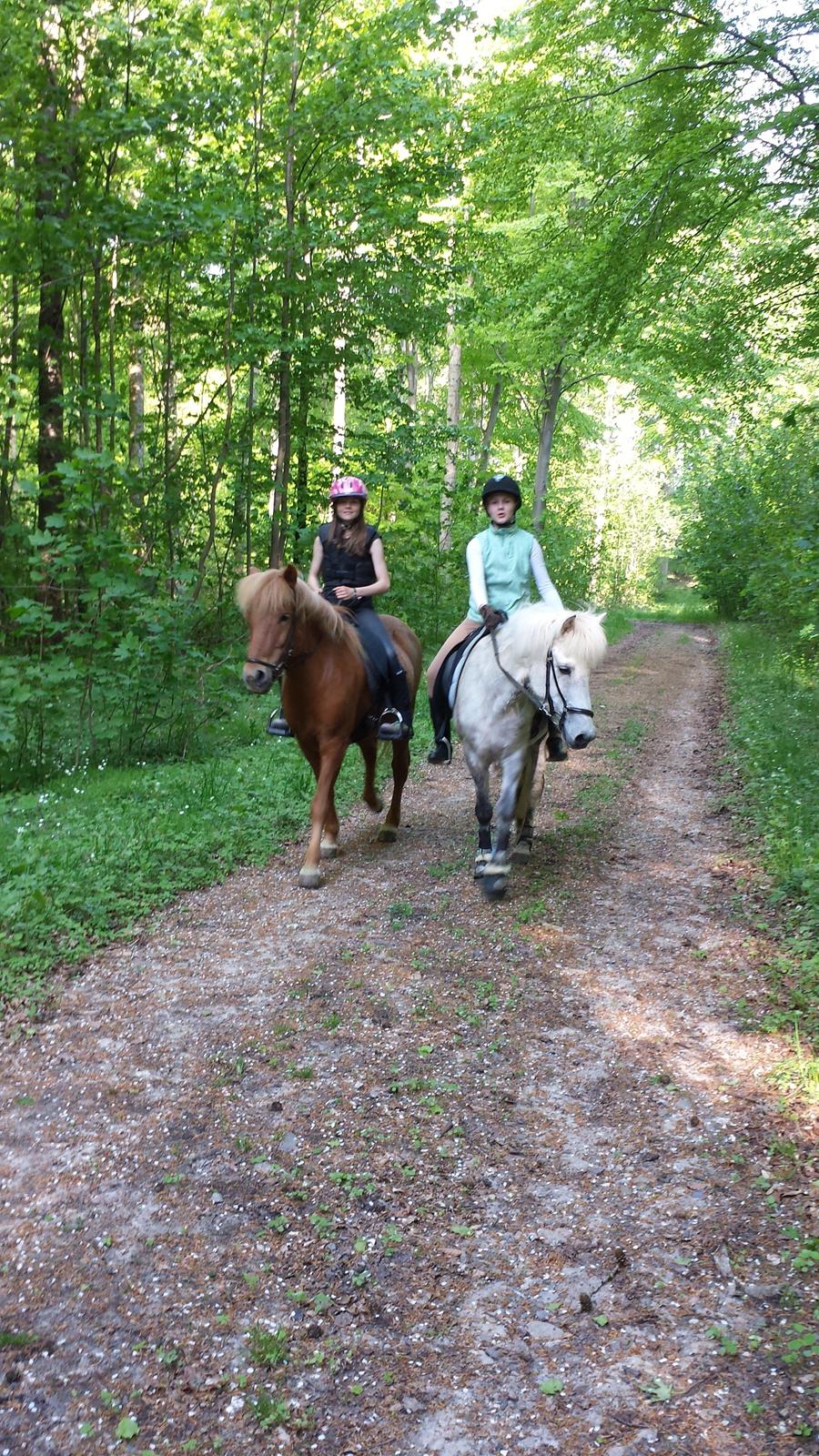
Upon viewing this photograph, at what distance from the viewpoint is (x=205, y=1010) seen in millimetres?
4793

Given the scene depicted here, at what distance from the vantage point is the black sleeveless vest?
731 centimetres

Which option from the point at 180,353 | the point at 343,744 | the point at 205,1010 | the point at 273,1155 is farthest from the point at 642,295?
the point at 273,1155

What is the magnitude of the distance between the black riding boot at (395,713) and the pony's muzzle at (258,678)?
138cm

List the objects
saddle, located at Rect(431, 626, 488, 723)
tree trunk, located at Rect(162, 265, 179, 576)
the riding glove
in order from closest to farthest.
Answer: the riding glove → saddle, located at Rect(431, 626, 488, 723) → tree trunk, located at Rect(162, 265, 179, 576)

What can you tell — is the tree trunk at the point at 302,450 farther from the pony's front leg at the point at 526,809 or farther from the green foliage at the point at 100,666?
the pony's front leg at the point at 526,809

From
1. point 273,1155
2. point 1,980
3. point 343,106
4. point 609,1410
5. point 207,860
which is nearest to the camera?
point 609,1410

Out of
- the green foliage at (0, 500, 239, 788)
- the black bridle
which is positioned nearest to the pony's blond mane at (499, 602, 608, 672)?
the black bridle

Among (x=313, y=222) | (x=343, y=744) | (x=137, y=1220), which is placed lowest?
(x=137, y=1220)

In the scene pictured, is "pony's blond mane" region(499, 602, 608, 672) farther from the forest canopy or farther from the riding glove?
the forest canopy

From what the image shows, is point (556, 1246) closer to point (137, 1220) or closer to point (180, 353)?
point (137, 1220)

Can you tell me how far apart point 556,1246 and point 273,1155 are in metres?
1.12

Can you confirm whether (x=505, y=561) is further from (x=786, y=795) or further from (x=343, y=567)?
(x=786, y=795)

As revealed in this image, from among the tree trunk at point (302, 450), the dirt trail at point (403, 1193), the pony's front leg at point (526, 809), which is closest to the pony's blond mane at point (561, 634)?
the pony's front leg at point (526, 809)

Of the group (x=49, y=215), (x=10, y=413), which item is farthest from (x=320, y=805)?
(x=49, y=215)
